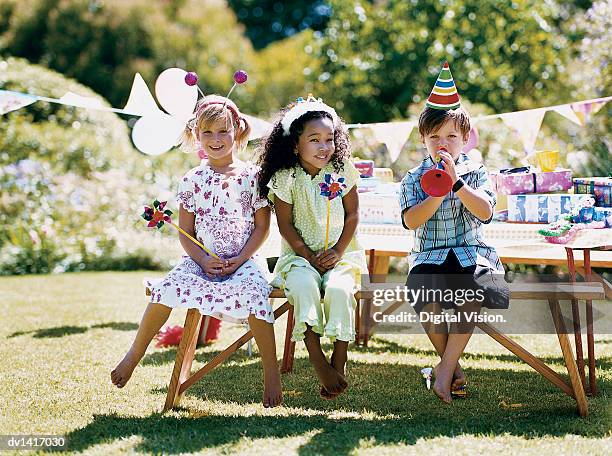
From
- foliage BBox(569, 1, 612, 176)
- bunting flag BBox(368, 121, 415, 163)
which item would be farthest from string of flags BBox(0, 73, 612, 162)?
foliage BBox(569, 1, 612, 176)

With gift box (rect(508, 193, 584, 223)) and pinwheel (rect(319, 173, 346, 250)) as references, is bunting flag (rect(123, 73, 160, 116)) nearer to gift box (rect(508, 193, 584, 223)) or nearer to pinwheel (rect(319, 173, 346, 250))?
pinwheel (rect(319, 173, 346, 250))

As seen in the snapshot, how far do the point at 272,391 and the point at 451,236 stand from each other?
3.26 feet

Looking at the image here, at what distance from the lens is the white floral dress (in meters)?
3.39

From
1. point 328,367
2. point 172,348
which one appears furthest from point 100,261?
point 328,367

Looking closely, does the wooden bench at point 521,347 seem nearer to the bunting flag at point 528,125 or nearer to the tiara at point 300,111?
the tiara at point 300,111

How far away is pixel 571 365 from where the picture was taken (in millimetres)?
3303

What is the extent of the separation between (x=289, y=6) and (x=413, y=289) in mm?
16447

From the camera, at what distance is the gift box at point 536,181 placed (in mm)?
4164

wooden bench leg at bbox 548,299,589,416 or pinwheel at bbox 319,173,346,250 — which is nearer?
wooden bench leg at bbox 548,299,589,416

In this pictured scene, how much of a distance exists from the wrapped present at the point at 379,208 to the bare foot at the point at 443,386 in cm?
145

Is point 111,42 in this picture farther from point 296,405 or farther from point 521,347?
point 521,347

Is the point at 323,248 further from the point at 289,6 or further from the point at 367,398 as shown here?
the point at 289,6

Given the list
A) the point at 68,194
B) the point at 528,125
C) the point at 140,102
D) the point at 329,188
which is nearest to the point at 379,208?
the point at 528,125

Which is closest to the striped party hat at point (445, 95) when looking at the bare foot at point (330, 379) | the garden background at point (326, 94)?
the bare foot at point (330, 379)
